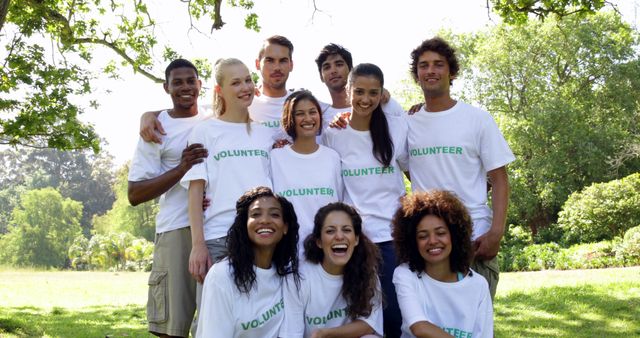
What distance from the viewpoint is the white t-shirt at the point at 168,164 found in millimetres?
5035

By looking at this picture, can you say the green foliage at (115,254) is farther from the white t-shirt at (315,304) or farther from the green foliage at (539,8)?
the white t-shirt at (315,304)

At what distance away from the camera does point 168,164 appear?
5.14 meters

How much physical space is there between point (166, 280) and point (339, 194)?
1.42 meters

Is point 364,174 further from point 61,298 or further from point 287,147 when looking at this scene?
point 61,298

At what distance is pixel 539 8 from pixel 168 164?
693 centimetres

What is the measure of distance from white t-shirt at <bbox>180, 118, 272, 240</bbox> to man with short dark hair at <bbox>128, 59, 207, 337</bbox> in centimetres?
32

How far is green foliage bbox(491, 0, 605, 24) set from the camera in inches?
386

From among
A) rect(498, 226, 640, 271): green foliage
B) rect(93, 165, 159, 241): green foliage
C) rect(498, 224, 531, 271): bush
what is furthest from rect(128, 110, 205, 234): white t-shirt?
rect(93, 165, 159, 241): green foliage

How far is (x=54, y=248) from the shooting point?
2249 inches

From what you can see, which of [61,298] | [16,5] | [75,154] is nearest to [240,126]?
[16,5]

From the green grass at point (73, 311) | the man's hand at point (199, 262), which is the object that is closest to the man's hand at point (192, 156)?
the man's hand at point (199, 262)

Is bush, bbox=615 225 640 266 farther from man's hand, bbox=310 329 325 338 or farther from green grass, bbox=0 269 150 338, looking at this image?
man's hand, bbox=310 329 325 338

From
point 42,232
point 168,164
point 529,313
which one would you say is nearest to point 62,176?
point 42,232

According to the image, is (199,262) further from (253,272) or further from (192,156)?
(192,156)
